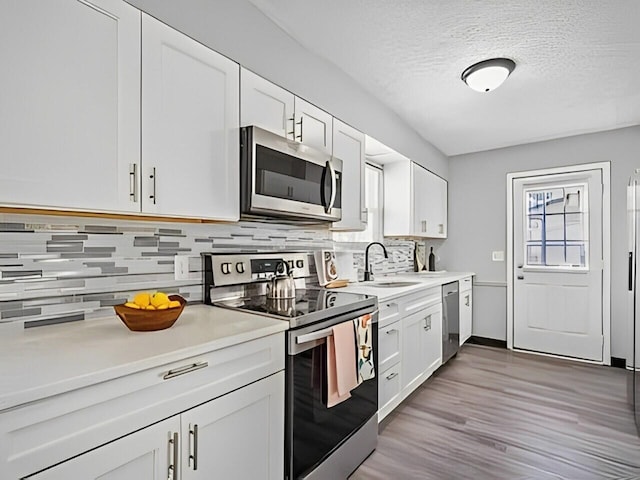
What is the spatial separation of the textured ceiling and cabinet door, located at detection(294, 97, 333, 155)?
1.33ft

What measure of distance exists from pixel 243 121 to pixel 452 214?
3777 millimetres

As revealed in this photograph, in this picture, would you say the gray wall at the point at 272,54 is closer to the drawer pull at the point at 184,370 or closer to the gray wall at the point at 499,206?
the drawer pull at the point at 184,370

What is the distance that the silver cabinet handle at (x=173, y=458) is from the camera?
3.57 feet

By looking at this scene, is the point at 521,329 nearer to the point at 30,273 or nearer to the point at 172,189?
the point at 172,189

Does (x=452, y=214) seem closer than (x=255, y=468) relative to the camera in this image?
No

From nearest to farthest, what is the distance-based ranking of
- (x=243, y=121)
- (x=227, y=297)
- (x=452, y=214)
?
(x=243, y=121) → (x=227, y=297) → (x=452, y=214)

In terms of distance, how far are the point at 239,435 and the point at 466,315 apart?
141 inches

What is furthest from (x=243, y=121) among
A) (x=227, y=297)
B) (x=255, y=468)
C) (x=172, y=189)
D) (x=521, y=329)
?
(x=521, y=329)

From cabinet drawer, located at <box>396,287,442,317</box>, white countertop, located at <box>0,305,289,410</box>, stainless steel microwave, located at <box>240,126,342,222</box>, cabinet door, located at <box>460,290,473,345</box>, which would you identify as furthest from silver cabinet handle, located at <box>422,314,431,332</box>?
white countertop, located at <box>0,305,289,410</box>

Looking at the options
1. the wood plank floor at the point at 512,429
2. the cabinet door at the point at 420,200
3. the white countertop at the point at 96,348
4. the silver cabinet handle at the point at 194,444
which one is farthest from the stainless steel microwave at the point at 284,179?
the cabinet door at the point at 420,200

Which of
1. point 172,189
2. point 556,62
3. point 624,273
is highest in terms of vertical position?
point 556,62

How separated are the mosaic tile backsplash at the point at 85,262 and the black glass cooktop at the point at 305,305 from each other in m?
0.28

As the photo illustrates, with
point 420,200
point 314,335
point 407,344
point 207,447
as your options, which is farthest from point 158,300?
point 420,200

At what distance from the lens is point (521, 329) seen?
4.35 meters
